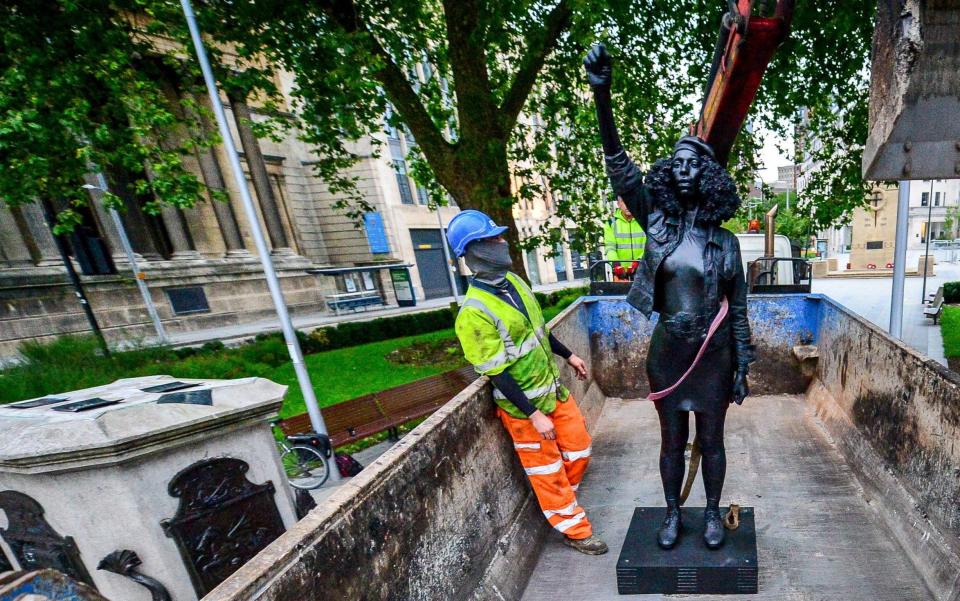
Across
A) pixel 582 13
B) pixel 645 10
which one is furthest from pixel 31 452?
pixel 645 10

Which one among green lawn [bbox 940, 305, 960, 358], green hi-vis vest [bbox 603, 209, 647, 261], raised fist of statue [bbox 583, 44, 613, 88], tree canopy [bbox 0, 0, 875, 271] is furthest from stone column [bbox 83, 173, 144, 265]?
green lawn [bbox 940, 305, 960, 358]

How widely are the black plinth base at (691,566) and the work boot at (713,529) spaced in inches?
1.6

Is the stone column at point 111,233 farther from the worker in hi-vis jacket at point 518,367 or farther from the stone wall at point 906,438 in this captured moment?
the stone wall at point 906,438

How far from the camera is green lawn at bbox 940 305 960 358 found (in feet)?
19.8

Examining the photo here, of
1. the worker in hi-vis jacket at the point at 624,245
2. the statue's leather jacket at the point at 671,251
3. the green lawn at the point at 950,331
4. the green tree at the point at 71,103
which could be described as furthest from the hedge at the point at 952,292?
the green tree at the point at 71,103

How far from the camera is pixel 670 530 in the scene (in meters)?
2.27

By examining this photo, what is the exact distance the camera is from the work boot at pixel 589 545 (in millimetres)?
2494

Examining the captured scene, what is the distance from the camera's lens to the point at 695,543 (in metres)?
2.24

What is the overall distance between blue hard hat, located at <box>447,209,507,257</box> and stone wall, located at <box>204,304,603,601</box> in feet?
2.89

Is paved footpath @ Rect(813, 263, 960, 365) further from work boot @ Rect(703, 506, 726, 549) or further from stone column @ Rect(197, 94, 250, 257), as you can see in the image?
stone column @ Rect(197, 94, 250, 257)

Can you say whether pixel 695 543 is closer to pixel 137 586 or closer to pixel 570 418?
pixel 570 418

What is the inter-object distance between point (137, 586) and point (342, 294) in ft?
64.4

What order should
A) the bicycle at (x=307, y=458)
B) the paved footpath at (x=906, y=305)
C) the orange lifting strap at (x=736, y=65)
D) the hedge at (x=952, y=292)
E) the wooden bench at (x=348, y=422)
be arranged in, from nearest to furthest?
the orange lifting strap at (x=736, y=65), the bicycle at (x=307, y=458), the wooden bench at (x=348, y=422), the paved footpath at (x=906, y=305), the hedge at (x=952, y=292)

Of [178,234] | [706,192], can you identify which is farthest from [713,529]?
[178,234]
